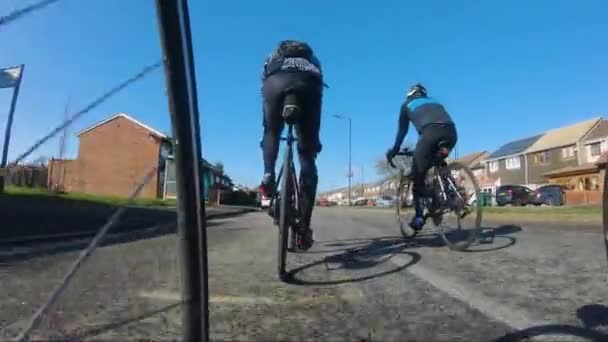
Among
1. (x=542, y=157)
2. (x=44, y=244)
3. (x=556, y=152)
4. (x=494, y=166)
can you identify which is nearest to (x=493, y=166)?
(x=494, y=166)

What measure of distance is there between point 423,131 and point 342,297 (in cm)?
297

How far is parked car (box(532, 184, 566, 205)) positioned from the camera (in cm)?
4125

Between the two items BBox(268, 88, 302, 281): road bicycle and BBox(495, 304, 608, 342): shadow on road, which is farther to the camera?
BBox(268, 88, 302, 281): road bicycle

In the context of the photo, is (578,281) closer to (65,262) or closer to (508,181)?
(65,262)

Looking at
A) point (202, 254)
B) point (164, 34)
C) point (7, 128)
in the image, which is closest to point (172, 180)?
point (202, 254)

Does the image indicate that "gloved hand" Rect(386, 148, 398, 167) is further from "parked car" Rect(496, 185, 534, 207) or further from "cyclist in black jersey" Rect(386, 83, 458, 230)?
"parked car" Rect(496, 185, 534, 207)

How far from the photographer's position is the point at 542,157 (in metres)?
63.4

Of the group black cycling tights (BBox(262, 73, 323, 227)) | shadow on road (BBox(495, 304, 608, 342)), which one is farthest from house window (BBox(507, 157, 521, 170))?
shadow on road (BBox(495, 304, 608, 342))

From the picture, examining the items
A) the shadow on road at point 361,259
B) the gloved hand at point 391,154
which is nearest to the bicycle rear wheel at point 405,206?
the gloved hand at point 391,154

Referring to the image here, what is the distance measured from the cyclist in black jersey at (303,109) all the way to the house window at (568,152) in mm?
63208

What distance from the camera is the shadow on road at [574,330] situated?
5.76ft

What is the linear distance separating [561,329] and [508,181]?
73.2 meters

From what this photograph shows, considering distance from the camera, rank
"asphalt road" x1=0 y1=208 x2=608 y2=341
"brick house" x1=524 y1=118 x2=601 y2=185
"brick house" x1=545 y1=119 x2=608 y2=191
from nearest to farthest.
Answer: "asphalt road" x1=0 y1=208 x2=608 y2=341 → "brick house" x1=545 y1=119 x2=608 y2=191 → "brick house" x1=524 y1=118 x2=601 y2=185

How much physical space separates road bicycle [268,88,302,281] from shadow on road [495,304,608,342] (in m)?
1.56
